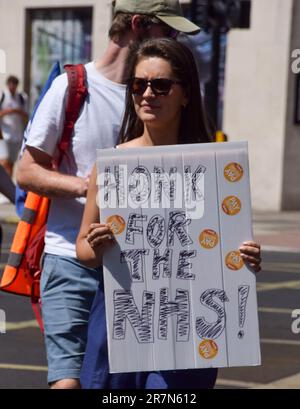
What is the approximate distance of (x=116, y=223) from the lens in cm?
395

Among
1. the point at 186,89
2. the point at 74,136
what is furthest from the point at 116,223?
the point at 74,136

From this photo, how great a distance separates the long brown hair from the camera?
169 inches

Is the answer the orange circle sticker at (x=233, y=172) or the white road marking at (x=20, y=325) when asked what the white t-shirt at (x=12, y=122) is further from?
the orange circle sticker at (x=233, y=172)

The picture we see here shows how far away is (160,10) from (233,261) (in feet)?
4.09

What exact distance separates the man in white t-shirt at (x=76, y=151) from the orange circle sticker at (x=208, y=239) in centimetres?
72

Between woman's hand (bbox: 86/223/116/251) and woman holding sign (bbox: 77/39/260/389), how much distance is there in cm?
8

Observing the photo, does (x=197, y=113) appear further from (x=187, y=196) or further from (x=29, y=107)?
(x=29, y=107)

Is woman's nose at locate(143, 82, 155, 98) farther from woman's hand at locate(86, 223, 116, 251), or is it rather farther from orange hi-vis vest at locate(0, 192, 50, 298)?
orange hi-vis vest at locate(0, 192, 50, 298)

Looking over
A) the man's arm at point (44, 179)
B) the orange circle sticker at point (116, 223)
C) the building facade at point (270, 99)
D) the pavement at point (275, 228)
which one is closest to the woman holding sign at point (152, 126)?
the orange circle sticker at point (116, 223)

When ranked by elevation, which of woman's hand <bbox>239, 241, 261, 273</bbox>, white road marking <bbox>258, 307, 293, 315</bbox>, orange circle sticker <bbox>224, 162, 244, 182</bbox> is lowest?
white road marking <bbox>258, 307, 293, 315</bbox>

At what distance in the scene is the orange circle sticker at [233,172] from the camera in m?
3.98

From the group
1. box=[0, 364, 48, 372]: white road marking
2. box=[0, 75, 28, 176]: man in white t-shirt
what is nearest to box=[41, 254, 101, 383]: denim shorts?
box=[0, 364, 48, 372]: white road marking

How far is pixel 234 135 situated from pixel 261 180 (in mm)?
1070

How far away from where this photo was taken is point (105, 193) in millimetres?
3980
